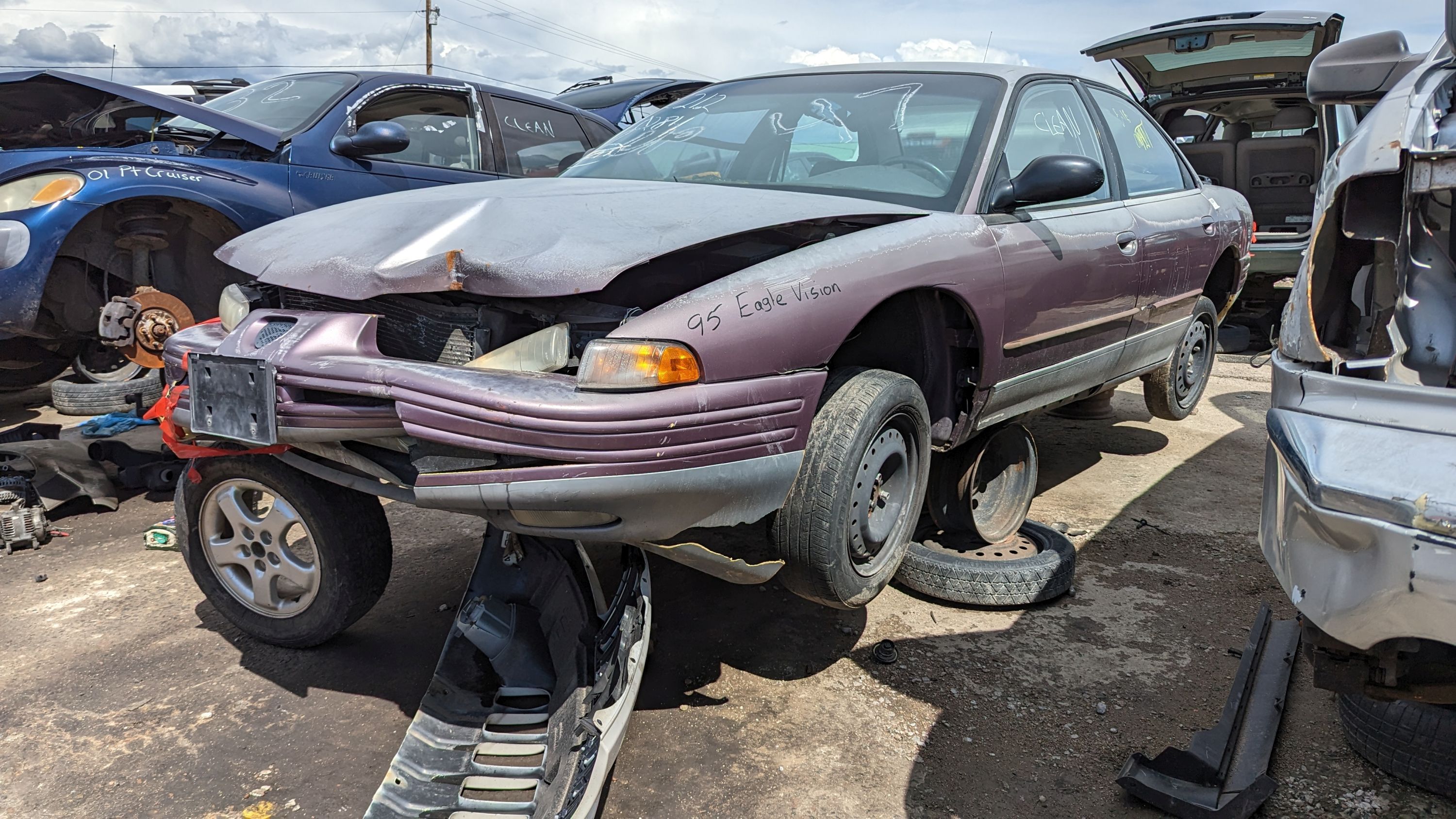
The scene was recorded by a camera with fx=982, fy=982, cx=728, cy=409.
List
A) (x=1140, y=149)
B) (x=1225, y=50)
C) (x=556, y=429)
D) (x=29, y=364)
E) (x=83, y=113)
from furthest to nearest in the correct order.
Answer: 1. (x=1225, y=50)
2. (x=29, y=364)
3. (x=83, y=113)
4. (x=1140, y=149)
5. (x=556, y=429)

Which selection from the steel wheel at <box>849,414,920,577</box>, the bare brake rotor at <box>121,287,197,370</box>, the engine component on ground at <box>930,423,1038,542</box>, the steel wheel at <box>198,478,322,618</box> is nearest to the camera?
the steel wheel at <box>849,414,920,577</box>

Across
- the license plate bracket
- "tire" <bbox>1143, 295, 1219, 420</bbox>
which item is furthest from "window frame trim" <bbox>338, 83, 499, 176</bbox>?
"tire" <bbox>1143, 295, 1219, 420</bbox>

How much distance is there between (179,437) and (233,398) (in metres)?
0.45

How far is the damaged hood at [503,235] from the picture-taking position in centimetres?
215

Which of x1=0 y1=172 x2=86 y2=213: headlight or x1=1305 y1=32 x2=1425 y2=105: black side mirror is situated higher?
x1=1305 y1=32 x2=1425 y2=105: black side mirror

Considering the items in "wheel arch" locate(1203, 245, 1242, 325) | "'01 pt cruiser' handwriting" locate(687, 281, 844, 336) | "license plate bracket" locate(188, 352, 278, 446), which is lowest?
"license plate bracket" locate(188, 352, 278, 446)

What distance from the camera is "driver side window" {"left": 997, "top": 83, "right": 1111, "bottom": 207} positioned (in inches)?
128

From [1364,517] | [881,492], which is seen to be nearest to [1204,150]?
[881,492]

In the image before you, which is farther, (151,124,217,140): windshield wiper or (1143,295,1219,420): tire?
(1143,295,1219,420): tire

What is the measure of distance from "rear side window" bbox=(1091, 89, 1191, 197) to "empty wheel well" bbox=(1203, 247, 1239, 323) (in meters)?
0.59

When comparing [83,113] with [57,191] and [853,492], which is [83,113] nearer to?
[57,191]

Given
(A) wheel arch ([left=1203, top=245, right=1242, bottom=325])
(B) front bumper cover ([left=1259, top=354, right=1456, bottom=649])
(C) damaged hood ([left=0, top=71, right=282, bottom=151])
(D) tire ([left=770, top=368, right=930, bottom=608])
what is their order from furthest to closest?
(A) wheel arch ([left=1203, top=245, right=1242, bottom=325])
(C) damaged hood ([left=0, top=71, right=282, bottom=151])
(D) tire ([left=770, top=368, right=930, bottom=608])
(B) front bumper cover ([left=1259, top=354, right=1456, bottom=649])

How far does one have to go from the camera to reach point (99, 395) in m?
5.19

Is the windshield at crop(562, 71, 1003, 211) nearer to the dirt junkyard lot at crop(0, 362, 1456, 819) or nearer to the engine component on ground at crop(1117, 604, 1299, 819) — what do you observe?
the dirt junkyard lot at crop(0, 362, 1456, 819)
